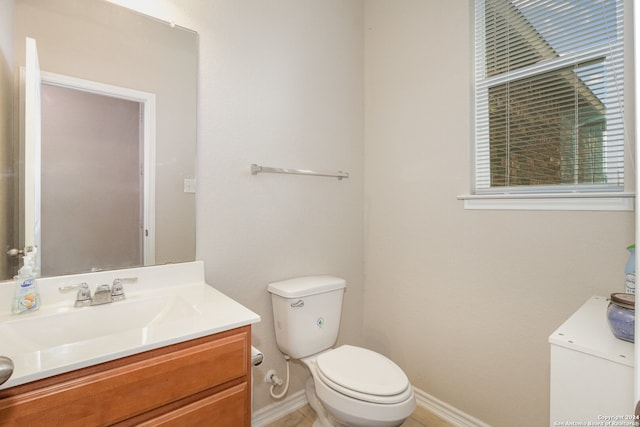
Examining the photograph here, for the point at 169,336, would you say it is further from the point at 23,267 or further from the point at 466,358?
the point at 466,358

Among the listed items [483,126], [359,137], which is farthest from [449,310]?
[359,137]

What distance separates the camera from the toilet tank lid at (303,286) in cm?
150

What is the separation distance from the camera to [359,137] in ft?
6.79

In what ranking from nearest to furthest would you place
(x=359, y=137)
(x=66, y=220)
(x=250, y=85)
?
1. (x=66, y=220)
2. (x=250, y=85)
3. (x=359, y=137)

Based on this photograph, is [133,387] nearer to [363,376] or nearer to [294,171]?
[363,376]

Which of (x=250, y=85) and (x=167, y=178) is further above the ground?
(x=250, y=85)

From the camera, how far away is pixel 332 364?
1342 millimetres

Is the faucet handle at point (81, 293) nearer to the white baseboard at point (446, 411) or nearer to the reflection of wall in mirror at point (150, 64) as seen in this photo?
the reflection of wall in mirror at point (150, 64)

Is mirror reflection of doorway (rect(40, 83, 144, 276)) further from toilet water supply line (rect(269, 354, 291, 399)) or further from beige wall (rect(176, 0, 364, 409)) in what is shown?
toilet water supply line (rect(269, 354, 291, 399))

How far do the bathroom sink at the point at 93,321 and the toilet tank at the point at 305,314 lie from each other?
0.52 metres

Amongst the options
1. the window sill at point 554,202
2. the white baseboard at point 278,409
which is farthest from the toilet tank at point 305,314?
the window sill at point 554,202

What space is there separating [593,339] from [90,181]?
1691mm

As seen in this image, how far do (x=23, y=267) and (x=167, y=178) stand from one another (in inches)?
21.9

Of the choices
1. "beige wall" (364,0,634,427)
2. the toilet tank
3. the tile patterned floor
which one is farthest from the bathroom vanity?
"beige wall" (364,0,634,427)
